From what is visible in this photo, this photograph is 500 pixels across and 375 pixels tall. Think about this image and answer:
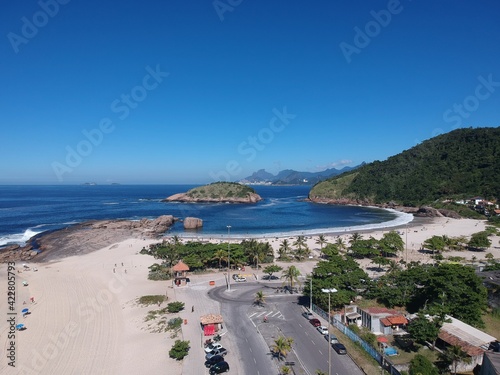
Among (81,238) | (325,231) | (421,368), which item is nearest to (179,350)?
(421,368)

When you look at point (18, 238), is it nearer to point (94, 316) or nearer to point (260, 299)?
point (94, 316)

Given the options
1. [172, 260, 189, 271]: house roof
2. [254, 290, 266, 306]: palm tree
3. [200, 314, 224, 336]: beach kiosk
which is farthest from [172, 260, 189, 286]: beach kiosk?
[200, 314, 224, 336]: beach kiosk

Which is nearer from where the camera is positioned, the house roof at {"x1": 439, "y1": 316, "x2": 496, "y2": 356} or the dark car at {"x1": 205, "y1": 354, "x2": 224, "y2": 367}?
the dark car at {"x1": 205, "y1": 354, "x2": 224, "y2": 367}

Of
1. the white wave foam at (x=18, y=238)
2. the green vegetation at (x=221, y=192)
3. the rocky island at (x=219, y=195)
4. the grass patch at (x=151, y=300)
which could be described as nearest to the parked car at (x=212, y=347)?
the grass patch at (x=151, y=300)

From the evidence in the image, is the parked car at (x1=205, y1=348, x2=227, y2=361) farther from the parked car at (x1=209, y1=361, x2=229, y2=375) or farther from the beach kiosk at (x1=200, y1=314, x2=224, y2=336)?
the beach kiosk at (x1=200, y1=314, x2=224, y2=336)

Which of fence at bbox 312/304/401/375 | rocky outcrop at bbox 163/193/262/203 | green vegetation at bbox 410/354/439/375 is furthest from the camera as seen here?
rocky outcrop at bbox 163/193/262/203

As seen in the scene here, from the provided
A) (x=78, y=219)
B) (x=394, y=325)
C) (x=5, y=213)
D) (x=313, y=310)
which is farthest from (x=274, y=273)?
(x=5, y=213)

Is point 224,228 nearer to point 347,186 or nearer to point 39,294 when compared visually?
point 39,294
